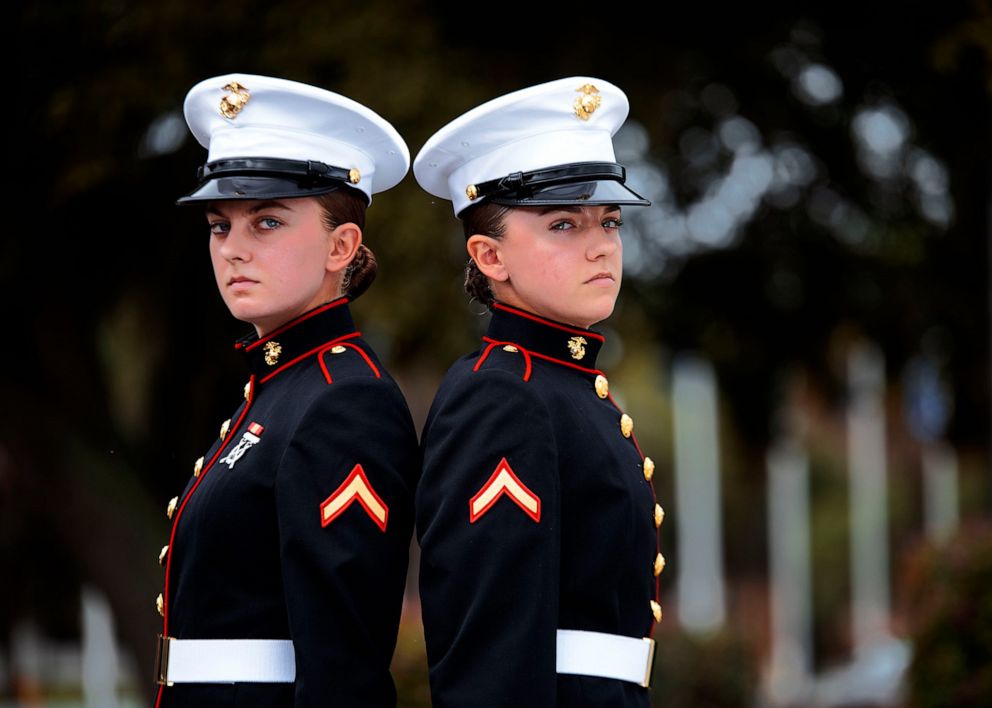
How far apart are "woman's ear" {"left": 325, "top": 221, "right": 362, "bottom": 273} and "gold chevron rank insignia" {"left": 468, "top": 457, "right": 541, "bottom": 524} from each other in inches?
27.0

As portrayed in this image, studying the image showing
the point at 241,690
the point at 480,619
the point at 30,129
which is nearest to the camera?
the point at 480,619

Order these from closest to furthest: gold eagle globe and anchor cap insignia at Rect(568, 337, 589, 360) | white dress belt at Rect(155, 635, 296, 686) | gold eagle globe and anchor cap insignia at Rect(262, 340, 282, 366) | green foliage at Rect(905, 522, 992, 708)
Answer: white dress belt at Rect(155, 635, 296, 686) < gold eagle globe and anchor cap insignia at Rect(568, 337, 589, 360) < gold eagle globe and anchor cap insignia at Rect(262, 340, 282, 366) < green foliage at Rect(905, 522, 992, 708)

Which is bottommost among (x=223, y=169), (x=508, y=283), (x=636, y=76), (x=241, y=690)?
(x=241, y=690)

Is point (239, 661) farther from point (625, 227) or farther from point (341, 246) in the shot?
point (625, 227)

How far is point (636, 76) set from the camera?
7477mm

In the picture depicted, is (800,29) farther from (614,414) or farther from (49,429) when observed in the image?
(614,414)

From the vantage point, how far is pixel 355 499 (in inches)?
114

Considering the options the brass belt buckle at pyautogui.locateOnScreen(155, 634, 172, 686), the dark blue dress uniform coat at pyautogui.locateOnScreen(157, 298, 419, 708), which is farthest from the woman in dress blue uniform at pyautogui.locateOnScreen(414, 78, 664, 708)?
the brass belt buckle at pyautogui.locateOnScreen(155, 634, 172, 686)

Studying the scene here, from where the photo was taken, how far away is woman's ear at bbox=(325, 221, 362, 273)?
324cm

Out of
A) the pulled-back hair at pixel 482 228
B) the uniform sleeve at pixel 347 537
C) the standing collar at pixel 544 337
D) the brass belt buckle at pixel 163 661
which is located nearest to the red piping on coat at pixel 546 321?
the standing collar at pixel 544 337

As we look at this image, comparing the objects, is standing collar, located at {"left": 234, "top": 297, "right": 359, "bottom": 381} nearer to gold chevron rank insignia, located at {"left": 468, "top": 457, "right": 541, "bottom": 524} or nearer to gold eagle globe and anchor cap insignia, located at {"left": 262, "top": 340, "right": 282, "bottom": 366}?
gold eagle globe and anchor cap insignia, located at {"left": 262, "top": 340, "right": 282, "bottom": 366}

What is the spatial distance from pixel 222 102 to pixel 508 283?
0.74 m

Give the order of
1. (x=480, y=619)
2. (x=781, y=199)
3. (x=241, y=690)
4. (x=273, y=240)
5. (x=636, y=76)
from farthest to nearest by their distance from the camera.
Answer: (x=781, y=199) → (x=636, y=76) → (x=273, y=240) → (x=241, y=690) → (x=480, y=619)

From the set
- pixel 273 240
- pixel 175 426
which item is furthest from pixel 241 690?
pixel 175 426
